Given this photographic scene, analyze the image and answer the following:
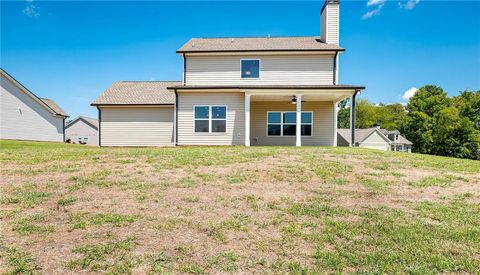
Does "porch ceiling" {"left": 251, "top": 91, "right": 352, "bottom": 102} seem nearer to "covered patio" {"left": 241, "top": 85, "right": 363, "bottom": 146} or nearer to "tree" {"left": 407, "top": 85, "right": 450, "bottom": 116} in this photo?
"covered patio" {"left": 241, "top": 85, "right": 363, "bottom": 146}

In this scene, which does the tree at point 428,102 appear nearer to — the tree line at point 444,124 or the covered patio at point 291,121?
→ the tree line at point 444,124

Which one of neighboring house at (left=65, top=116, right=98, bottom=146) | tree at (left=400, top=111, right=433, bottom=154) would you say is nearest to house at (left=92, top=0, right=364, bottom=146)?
neighboring house at (left=65, top=116, right=98, bottom=146)

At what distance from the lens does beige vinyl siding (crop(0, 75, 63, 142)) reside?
856 inches

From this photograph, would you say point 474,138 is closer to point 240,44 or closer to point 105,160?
point 240,44

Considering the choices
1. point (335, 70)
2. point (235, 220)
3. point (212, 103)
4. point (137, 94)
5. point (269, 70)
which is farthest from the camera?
point (137, 94)

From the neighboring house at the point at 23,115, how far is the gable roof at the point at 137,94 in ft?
31.5

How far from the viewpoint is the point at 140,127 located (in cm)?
1712

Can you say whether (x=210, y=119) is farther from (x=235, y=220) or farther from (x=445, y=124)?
(x=445, y=124)

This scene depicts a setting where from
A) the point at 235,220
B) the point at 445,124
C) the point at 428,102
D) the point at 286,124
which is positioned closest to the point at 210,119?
the point at 286,124

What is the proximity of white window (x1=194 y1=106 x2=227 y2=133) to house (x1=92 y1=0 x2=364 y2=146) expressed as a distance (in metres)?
0.05

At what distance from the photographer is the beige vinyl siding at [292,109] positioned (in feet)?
52.9

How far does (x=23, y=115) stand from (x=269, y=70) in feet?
69.5

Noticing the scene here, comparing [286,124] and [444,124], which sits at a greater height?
[444,124]

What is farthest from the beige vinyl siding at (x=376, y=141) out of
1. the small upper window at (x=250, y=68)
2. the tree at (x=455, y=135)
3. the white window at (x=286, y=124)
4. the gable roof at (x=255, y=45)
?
the small upper window at (x=250, y=68)
